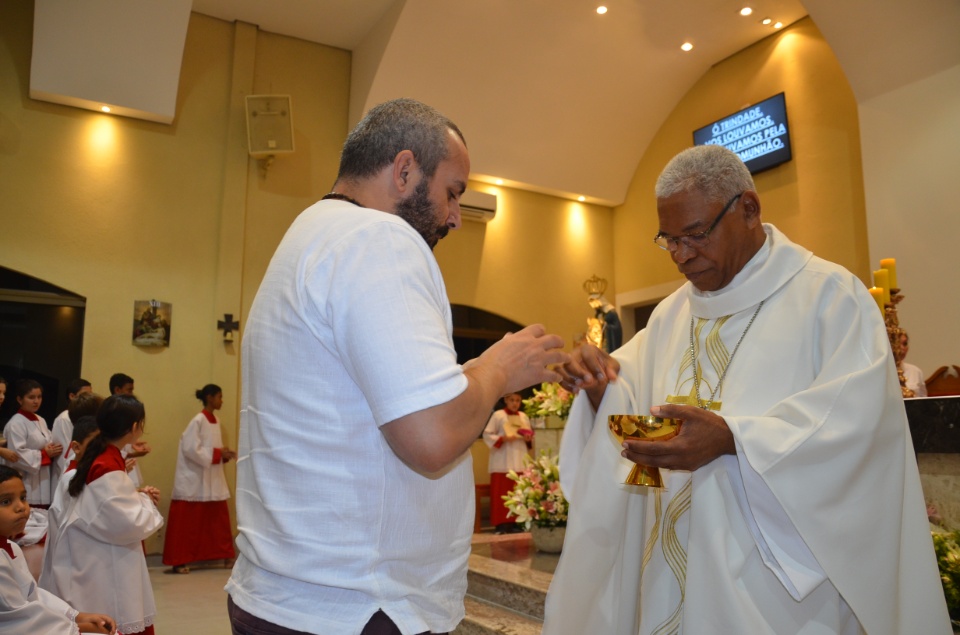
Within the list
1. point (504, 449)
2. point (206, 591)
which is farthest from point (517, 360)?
point (504, 449)

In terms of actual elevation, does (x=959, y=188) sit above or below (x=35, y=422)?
above

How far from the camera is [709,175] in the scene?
2236 mm

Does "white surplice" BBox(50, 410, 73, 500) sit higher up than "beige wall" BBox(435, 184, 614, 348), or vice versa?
"beige wall" BBox(435, 184, 614, 348)

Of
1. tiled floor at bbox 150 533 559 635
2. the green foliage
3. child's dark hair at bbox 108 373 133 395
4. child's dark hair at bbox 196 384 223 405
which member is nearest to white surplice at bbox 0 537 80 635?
tiled floor at bbox 150 533 559 635

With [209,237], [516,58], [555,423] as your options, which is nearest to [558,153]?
[516,58]

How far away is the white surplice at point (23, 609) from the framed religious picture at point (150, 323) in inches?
244

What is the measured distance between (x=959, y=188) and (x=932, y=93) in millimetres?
916

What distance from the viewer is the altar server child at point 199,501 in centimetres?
774

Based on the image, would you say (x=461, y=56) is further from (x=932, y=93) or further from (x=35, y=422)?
(x=35, y=422)

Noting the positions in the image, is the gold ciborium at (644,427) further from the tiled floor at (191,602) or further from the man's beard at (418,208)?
the tiled floor at (191,602)

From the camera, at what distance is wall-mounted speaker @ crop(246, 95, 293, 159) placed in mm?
8875

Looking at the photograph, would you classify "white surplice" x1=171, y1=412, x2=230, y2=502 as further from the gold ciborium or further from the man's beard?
the man's beard

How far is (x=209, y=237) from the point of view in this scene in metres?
8.96

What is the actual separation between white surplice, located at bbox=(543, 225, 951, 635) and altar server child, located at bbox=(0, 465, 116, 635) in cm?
163
